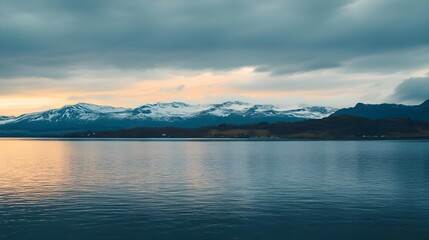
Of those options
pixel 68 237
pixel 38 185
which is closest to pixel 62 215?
pixel 68 237

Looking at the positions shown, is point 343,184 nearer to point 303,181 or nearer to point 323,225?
point 303,181

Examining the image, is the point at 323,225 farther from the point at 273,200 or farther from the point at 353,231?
the point at 273,200

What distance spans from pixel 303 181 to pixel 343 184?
749cm

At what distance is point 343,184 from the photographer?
7969 cm

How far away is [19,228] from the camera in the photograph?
4566 cm

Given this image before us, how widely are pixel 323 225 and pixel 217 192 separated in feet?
82.7

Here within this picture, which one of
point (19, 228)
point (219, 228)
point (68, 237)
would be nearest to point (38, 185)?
point (19, 228)

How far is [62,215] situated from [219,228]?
1871 cm

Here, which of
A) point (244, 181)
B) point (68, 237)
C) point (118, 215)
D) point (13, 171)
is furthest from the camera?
point (13, 171)

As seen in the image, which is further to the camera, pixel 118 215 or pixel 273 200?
pixel 273 200

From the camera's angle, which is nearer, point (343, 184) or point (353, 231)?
point (353, 231)

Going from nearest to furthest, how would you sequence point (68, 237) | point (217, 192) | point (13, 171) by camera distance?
1. point (68, 237)
2. point (217, 192)
3. point (13, 171)

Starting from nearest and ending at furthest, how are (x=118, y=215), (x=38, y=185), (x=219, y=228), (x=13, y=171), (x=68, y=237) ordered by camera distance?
(x=68, y=237) < (x=219, y=228) < (x=118, y=215) < (x=38, y=185) < (x=13, y=171)

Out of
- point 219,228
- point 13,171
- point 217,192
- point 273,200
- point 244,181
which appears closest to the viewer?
point 219,228
